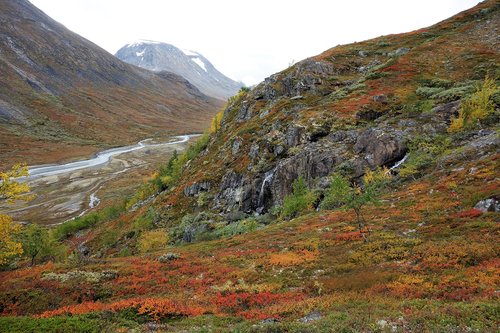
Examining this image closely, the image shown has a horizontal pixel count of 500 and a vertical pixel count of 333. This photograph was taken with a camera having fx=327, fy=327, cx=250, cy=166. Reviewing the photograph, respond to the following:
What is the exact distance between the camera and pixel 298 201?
42281 millimetres

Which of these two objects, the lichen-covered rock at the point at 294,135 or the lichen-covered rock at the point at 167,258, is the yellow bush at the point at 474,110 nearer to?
the lichen-covered rock at the point at 294,135

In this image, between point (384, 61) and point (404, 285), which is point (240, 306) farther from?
point (384, 61)

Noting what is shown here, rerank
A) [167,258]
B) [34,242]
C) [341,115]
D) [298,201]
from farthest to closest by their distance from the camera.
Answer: [341,115]
[298,201]
[34,242]
[167,258]

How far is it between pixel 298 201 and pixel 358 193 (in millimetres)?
7889

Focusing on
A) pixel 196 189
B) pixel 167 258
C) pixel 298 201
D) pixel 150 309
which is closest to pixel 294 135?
pixel 298 201

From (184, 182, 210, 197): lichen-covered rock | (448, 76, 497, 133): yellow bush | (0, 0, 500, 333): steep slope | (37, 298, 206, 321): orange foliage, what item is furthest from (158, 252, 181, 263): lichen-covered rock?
(448, 76, 497, 133): yellow bush

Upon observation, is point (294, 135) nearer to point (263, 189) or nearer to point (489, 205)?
point (263, 189)

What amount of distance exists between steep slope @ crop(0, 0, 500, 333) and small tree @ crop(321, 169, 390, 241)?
1.11 meters

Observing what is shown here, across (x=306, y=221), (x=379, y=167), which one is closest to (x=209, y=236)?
(x=306, y=221)

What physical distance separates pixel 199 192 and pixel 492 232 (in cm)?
4776

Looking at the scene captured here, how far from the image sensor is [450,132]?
4412 centimetres

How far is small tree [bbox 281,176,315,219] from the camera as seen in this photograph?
139 ft

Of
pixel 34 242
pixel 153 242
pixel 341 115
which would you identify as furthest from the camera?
pixel 341 115

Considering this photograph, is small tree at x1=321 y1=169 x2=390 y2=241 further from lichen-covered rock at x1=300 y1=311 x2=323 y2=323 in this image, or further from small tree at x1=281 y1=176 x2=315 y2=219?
lichen-covered rock at x1=300 y1=311 x2=323 y2=323
